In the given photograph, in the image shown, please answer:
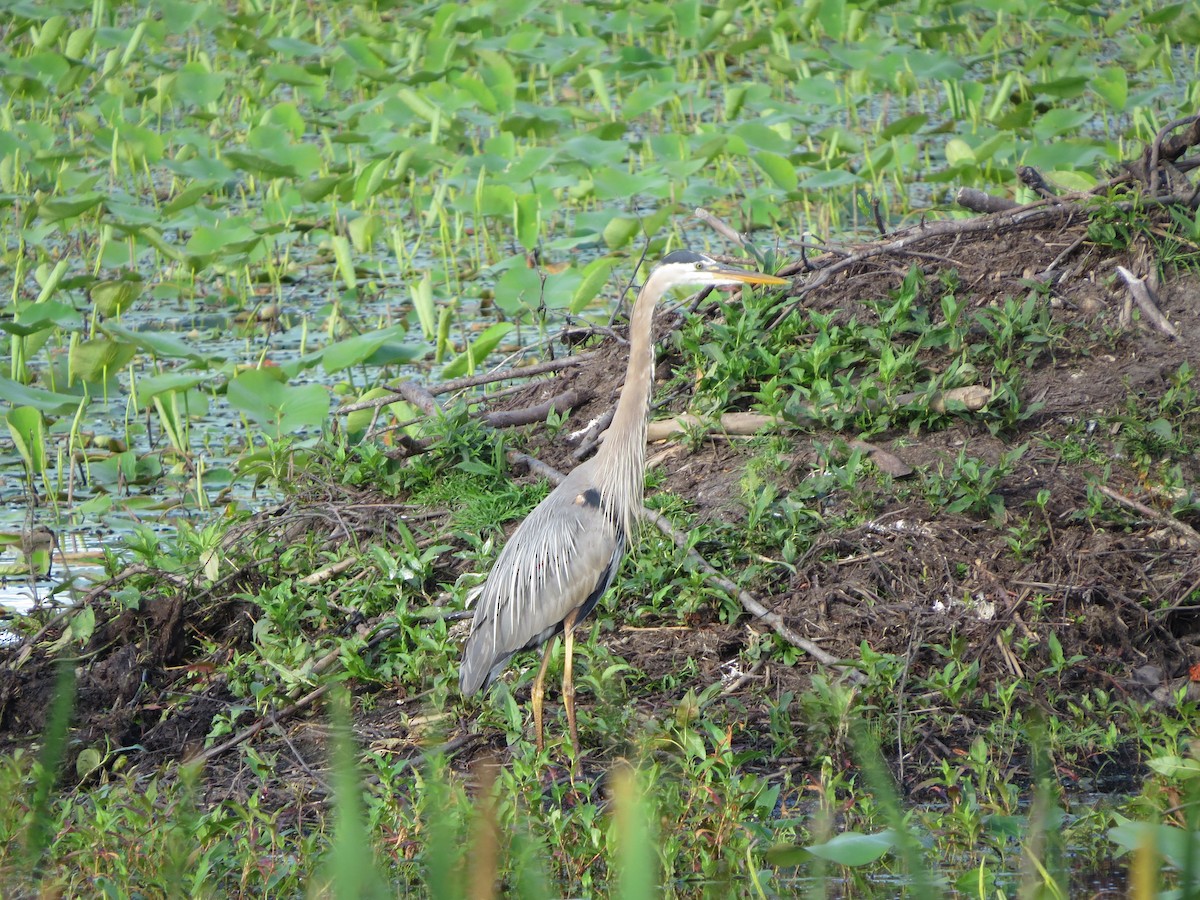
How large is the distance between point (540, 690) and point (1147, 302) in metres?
2.50

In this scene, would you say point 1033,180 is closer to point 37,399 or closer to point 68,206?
point 37,399

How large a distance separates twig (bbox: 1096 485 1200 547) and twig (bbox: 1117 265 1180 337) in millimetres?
860

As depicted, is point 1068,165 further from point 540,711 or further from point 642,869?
point 642,869

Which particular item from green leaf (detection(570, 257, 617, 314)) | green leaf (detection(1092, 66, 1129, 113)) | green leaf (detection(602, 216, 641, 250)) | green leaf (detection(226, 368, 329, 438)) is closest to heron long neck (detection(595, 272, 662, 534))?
green leaf (detection(226, 368, 329, 438))

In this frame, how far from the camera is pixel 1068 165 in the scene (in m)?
7.35

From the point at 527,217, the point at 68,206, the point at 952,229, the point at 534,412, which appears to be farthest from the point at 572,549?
the point at 68,206

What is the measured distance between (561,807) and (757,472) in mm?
1438

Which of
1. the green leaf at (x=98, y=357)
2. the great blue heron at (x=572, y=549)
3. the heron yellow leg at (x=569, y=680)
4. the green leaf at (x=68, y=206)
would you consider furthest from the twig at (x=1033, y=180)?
the green leaf at (x=68, y=206)

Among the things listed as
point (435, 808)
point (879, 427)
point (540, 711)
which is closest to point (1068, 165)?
point (879, 427)

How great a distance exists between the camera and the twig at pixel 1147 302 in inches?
186

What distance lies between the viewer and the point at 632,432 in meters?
4.02

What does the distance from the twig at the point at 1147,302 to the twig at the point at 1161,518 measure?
860 mm

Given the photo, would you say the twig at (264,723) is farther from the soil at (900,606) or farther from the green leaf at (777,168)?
the green leaf at (777,168)

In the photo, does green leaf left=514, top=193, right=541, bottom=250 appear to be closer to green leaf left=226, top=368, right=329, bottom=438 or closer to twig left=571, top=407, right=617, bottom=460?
green leaf left=226, top=368, right=329, bottom=438
